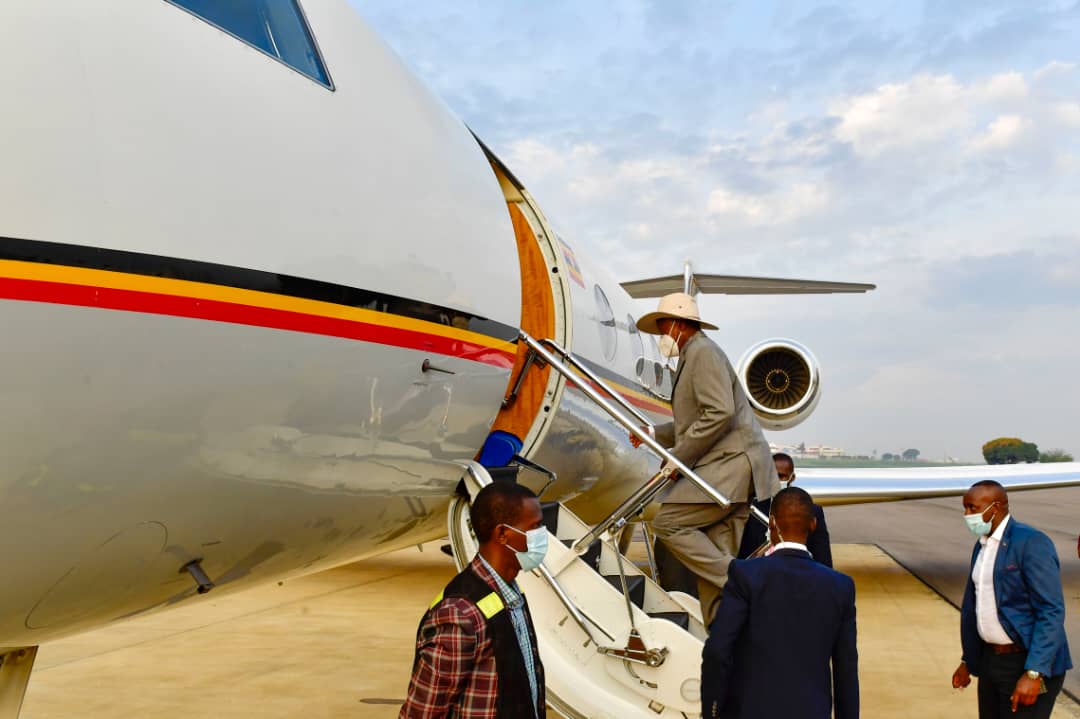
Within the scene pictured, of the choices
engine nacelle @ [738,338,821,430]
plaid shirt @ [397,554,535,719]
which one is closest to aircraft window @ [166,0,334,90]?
plaid shirt @ [397,554,535,719]

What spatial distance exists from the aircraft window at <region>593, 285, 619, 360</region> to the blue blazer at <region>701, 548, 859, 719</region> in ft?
11.8

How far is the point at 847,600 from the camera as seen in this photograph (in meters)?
3.21

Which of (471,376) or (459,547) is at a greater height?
(471,376)

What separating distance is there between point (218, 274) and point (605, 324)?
14.4 ft

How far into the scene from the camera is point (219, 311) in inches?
107

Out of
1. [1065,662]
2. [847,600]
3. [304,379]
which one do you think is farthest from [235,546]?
[1065,662]

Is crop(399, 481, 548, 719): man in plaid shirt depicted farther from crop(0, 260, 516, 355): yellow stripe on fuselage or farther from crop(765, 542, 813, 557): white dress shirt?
crop(765, 542, 813, 557): white dress shirt

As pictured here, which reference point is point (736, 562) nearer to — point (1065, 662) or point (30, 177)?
point (1065, 662)

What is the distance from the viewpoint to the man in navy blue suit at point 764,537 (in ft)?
21.1

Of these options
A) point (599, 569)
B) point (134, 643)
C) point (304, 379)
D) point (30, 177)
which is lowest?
point (134, 643)

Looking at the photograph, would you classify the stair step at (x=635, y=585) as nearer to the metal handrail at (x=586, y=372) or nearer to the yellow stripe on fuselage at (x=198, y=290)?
the metal handrail at (x=586, y=372)

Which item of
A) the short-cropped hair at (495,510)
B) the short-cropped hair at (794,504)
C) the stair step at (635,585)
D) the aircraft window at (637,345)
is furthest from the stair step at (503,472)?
the aircraft window at (637,345)

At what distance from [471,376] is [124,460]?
1.87 m

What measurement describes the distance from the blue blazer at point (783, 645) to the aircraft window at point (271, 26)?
218 centimetres
